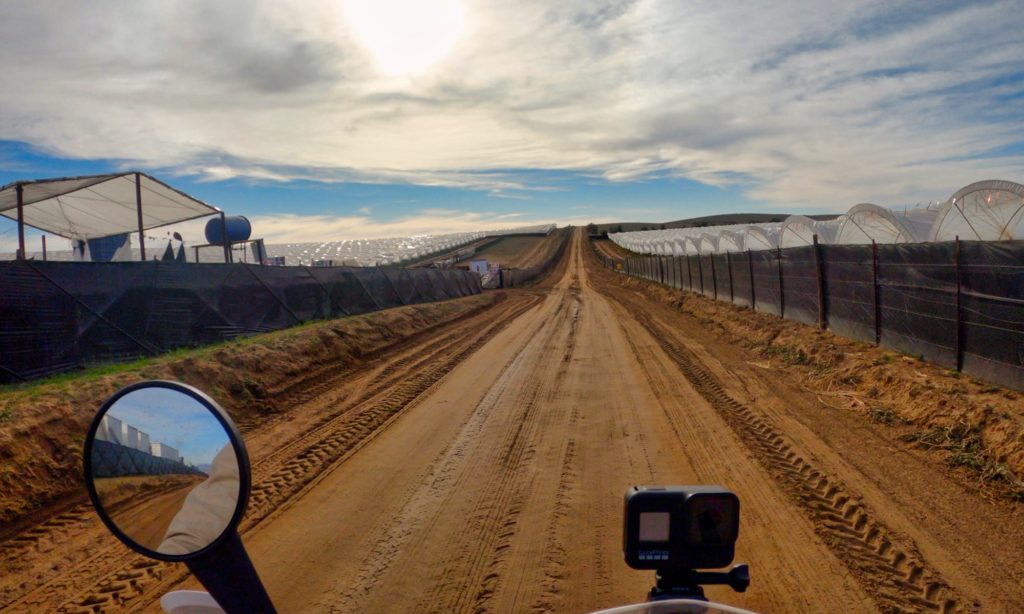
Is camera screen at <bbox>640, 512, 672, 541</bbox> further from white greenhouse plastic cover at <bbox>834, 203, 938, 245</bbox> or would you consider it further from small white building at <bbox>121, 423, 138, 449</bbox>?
white greenhouse plastic cover at <bbox>834, 203, 938, 245</bbox>

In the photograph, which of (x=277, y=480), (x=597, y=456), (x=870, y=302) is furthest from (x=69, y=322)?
(x=870, y=302)

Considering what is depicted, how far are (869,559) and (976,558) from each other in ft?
2.41

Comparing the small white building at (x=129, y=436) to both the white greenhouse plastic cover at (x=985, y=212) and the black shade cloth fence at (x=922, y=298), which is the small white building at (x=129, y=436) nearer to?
the black shade cloth fence at (x=922, y=298)

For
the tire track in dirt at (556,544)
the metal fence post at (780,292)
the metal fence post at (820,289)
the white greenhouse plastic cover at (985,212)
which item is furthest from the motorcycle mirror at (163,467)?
the metal fence post at (780,292)

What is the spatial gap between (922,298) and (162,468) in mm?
12089

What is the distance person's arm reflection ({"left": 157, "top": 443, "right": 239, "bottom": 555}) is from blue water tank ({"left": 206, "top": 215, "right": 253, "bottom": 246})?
3177cm

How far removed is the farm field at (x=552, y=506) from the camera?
4.53 metres

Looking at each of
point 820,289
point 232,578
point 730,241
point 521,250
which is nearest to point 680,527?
point 232,578

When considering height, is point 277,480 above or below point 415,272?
below

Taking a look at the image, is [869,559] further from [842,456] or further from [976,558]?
[842,456]

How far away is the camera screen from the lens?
189cm

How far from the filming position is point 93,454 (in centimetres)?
206

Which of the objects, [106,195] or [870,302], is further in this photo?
[106,195]

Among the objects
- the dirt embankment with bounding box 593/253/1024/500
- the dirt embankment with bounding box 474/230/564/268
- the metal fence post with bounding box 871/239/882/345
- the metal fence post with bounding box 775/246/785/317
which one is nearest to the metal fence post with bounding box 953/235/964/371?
the dirt embankment with bounding box 593/253/1024/500
